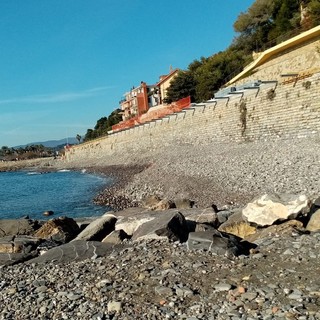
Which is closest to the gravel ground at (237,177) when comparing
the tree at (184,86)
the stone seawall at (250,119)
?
the stone seawall at (250,119)

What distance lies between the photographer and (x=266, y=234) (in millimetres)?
7266

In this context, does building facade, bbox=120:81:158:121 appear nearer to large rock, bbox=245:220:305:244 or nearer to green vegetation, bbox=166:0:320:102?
green vegetation, bbox=166:0:320:102

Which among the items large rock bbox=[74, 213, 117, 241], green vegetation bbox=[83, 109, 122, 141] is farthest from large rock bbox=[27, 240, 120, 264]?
green vegetation bbox=[83, 109, 122, 141]

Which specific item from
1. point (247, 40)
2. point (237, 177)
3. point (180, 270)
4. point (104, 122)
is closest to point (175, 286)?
point (180, 270)

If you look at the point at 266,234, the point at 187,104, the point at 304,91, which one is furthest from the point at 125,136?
the point at 266,234

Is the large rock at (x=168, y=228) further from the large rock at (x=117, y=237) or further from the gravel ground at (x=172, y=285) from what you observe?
the large rock at (x=117, y=237)

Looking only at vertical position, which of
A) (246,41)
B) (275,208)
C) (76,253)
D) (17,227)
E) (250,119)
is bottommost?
(17,227)

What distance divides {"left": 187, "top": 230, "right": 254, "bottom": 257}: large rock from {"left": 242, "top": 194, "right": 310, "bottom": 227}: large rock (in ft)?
3.47

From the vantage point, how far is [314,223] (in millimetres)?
7234

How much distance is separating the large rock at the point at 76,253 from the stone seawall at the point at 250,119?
1445 centimetres

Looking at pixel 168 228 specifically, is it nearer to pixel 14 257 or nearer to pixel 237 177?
pixel 14 257

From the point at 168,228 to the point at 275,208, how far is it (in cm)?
224

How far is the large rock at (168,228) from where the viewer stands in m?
7.55

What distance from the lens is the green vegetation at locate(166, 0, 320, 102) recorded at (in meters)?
42.1
